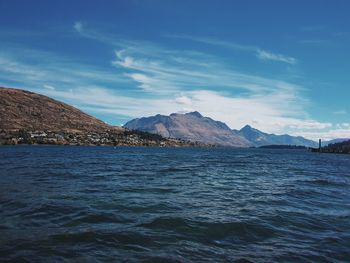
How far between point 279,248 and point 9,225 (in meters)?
14.7

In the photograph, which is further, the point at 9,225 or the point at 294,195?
the point at 294,195

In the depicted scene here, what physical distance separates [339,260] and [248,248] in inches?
160

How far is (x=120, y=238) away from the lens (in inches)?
696

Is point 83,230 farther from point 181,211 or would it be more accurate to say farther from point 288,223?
point 288,223

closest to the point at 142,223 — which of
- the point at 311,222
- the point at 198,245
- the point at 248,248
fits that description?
the point at 198,245

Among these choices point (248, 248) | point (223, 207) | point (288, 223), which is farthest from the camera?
point (223, 207)

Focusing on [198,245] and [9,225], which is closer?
[198,245]

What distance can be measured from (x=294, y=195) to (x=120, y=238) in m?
24.3

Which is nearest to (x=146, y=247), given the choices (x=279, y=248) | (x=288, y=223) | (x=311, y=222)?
(x=279, y=248)

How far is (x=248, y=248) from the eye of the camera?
55.9ft

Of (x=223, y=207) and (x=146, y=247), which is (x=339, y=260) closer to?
(x=146, y=247)

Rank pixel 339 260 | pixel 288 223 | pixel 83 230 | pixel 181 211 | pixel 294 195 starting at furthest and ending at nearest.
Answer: pixel 294 195 < pixel 181 211 < pixel 288 223 < pixel 83 230 < pixel 339 260

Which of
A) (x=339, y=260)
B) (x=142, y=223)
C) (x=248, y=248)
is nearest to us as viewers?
(x=339, y=260)

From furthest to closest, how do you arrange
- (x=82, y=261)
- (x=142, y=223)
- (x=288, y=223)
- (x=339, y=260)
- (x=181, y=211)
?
(x=181, y=211) → (x=288, y=223) → (x=142, y=223) → (x=339, y=260) → (x=82, y=261)
